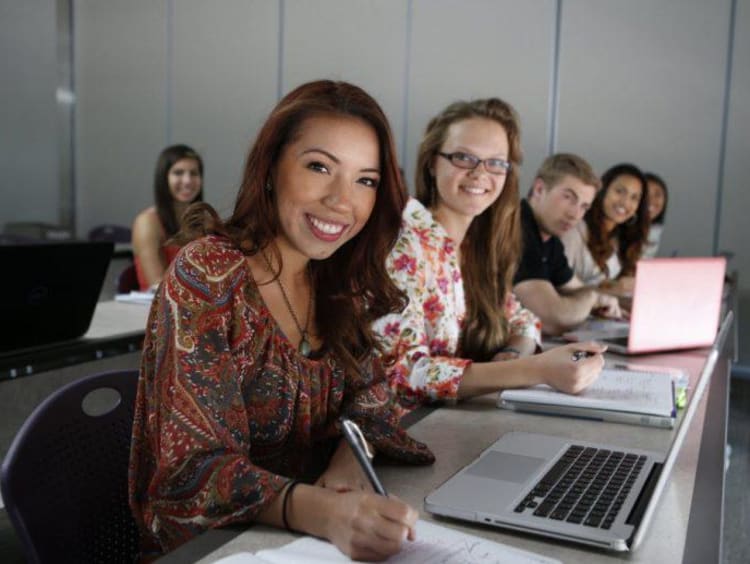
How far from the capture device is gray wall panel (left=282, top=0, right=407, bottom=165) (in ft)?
18.6

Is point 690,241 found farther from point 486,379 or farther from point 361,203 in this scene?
point 361,203

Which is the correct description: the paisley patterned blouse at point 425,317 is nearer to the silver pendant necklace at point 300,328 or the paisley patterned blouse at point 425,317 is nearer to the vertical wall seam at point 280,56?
the silver pendant necklace at point 300,328

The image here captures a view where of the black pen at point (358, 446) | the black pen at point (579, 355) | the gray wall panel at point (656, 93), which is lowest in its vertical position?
the black pen at point (579, 355)

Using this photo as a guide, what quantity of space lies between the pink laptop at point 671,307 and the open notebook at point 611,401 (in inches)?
17.3

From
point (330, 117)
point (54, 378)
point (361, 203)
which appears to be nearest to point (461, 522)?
point (361, 203)

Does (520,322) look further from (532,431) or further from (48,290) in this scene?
(48,290)

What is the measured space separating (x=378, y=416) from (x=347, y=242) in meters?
0.31

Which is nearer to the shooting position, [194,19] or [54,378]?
[54,378]

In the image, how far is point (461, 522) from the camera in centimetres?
93

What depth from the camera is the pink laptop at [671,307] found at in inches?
81.6

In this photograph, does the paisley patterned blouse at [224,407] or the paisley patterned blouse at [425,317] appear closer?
the paisley patterned blouse at [224,407]

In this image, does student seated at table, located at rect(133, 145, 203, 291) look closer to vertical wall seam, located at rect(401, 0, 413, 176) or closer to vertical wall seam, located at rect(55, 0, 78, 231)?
vertical wall seam, located at rect(401, 0, 413, 176)

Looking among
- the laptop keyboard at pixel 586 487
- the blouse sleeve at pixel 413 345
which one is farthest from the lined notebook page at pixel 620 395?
the laptop keyboard at pixel 586 487

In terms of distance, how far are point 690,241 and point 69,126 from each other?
5136 millimetres
